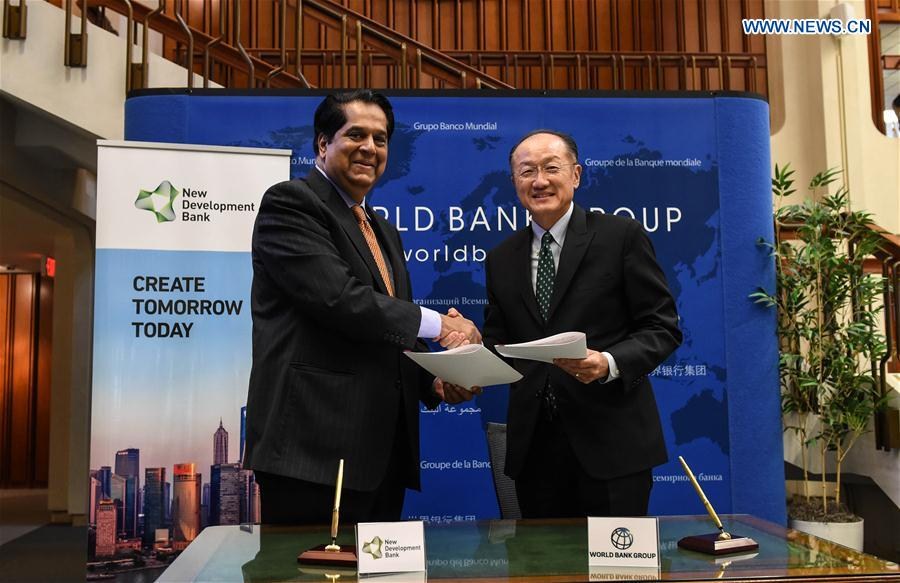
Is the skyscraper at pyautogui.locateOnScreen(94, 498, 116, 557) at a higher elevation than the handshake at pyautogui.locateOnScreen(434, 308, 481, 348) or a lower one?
lower

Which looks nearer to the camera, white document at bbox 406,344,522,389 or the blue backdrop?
white document at bbox 406,344,522,389

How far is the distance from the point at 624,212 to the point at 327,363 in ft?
7.80

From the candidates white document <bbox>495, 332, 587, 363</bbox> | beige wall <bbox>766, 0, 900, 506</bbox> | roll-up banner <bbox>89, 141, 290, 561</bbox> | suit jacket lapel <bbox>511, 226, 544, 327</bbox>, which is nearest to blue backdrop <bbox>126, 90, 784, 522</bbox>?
roll-up banner <bbox>89, 141, 290, 561</bbox>

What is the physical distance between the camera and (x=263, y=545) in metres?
1.61

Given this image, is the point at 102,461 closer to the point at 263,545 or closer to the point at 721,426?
the point at 263,545

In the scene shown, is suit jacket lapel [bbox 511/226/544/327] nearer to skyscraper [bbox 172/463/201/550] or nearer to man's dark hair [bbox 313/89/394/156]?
man's dark hair [bbox 313/89/394/156]

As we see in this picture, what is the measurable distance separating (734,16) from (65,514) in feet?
27.8

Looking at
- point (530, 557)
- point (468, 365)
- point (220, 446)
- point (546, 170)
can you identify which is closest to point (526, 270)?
point (546, 170)

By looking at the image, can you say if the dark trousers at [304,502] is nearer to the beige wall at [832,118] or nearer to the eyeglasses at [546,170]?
the eyeglasses at [546,170]

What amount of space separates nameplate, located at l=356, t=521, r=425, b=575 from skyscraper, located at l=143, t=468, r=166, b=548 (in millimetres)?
2433

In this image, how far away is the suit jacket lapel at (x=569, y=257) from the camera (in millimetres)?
2266

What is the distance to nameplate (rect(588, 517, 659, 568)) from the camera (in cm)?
140

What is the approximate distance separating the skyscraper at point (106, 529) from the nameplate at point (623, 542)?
2684 millimetres

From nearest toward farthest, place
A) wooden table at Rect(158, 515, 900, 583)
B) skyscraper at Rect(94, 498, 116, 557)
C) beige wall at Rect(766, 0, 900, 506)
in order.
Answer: wooden table at Rect(158, 515, 900, 583)
skyscraper at Rect(94, 498, 116, 557)
beige wall at Rect(766, 0, 900, 506)
